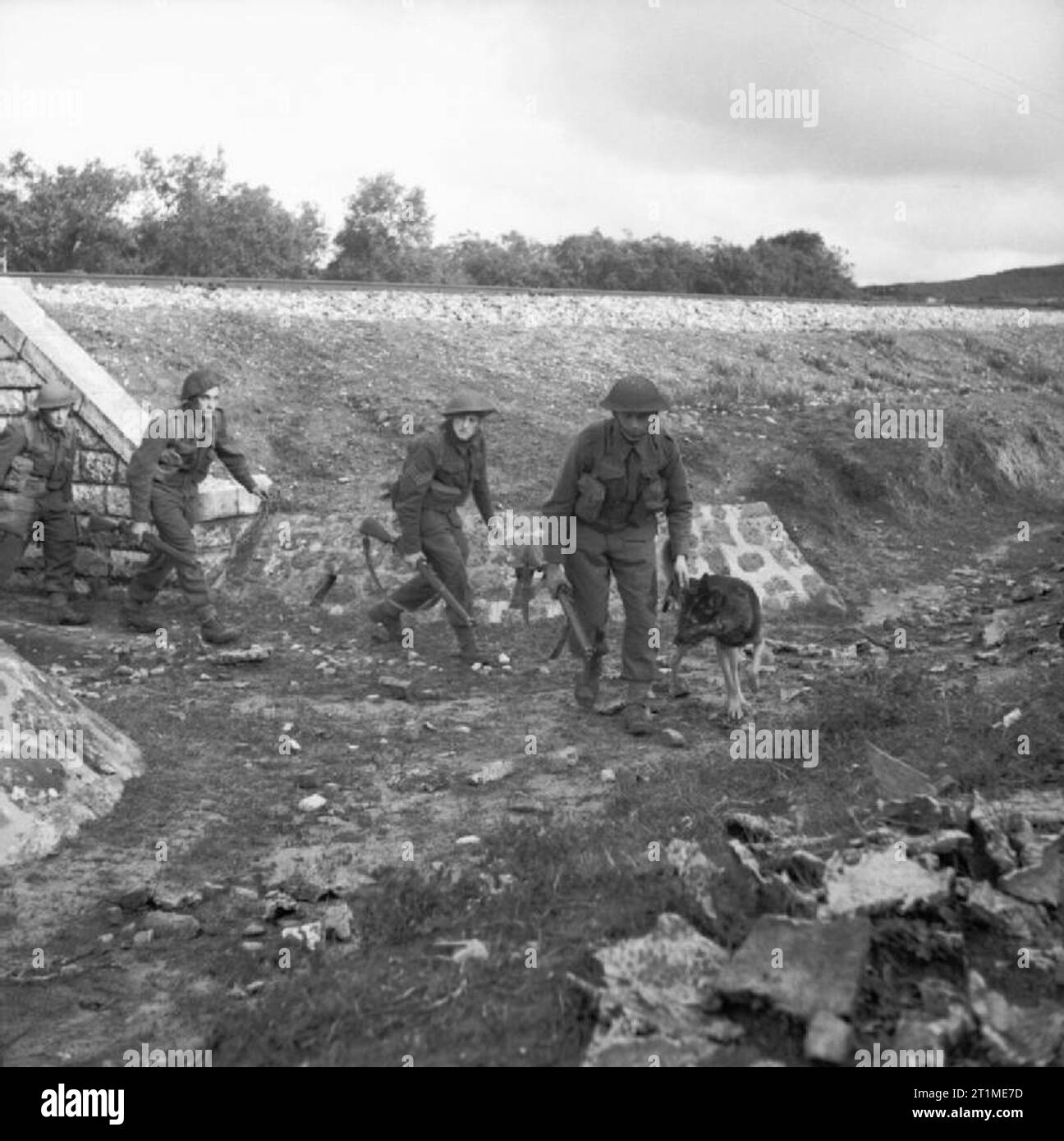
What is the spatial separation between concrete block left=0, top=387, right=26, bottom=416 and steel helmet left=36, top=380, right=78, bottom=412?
55cm

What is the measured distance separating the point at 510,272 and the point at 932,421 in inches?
707

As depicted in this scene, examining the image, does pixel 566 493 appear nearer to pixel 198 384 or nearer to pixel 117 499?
pixel 198 384

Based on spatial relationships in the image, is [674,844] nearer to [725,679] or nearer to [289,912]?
[289,912]

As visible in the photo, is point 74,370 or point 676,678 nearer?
point 676,678

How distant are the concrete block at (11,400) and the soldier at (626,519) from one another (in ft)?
17.0

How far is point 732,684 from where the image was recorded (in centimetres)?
863

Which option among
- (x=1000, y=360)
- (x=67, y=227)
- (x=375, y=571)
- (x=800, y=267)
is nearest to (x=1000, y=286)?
(x=800, y=267)

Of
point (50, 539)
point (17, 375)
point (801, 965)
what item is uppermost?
point (17, 375)

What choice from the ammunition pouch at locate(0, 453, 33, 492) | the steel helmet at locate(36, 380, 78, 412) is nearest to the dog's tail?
the steel helmet at locate(36, 380, 78, 412)

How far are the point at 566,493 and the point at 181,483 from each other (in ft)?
11.6

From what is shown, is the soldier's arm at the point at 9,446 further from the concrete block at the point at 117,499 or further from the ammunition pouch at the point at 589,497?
the ammunition pouch at the point at 589,497

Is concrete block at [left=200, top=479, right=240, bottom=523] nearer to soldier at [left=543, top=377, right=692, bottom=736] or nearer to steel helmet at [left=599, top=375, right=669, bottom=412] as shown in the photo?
soldier at [left=543, top=377, right=692, bottom=736]

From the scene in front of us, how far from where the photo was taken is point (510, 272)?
3272 cm

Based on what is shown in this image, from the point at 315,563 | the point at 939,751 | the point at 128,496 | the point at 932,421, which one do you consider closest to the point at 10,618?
the point at 128,496
